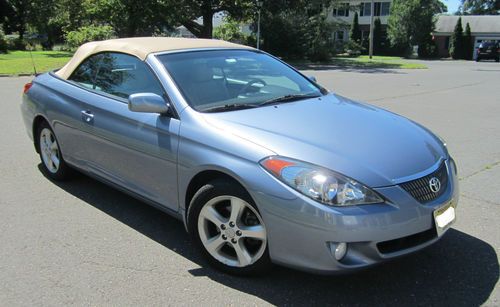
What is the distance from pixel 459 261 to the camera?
3705 millimetres

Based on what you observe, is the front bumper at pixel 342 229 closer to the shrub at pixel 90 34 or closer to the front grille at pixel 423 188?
the front grille at pixel 423 188

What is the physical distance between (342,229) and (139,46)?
8.41 ft

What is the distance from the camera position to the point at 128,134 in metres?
4.08

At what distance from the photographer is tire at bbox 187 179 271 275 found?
129 inches

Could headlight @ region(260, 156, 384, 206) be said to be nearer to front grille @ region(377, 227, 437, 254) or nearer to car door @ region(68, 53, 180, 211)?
front grille @ region(377, 227, 437, 254)

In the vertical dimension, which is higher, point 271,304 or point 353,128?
point 353,128

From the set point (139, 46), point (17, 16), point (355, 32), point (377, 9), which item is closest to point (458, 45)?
point (355, 32)

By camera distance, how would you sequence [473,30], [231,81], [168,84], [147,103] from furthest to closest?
[473,30] < [231,81] < [168,84] < [147,103]

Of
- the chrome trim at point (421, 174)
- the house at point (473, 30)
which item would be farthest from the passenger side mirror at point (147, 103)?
the house at point (473, 30)

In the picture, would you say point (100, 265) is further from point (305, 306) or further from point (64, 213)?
point (305, 306)

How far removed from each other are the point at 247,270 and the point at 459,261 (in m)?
1.60

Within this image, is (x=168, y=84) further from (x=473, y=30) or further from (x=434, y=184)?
(x=473, y=30)

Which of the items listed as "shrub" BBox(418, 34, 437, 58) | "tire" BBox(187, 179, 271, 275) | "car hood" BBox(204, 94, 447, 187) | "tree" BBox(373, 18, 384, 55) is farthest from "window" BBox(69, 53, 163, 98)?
"tree" BBox(373, 18, 384, 55)

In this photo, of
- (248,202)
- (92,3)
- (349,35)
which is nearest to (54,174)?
(248,202)
